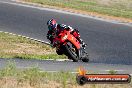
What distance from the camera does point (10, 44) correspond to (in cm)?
2189

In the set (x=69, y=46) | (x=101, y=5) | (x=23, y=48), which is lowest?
(x=101, y=5)

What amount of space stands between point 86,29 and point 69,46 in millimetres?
9648

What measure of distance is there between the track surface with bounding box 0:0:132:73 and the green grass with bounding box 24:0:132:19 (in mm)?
3278

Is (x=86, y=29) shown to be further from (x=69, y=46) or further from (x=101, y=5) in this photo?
(x=101, y=5)

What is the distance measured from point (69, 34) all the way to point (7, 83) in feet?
23.0

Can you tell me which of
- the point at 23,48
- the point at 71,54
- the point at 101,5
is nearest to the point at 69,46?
the point at 71,54

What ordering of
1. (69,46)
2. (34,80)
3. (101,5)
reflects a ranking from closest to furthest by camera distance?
(34,80) → (69,46) → (101,5)

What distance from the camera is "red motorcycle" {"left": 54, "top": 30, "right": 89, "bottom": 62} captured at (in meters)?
17.4

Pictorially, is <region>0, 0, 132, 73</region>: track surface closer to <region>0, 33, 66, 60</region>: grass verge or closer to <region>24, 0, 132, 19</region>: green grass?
<region>0, 33, 66, 60</region>: grass verge

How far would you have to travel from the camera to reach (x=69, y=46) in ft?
57.7

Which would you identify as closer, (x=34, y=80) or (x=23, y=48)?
(x=34, y=80)

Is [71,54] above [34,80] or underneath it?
underneath

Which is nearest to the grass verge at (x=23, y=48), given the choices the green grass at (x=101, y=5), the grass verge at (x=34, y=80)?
the grass verge at (x=34, y=80)

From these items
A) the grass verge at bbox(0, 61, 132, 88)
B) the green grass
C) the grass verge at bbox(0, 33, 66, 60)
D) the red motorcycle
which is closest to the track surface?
the grass verge at bbox(0, 33, 66, 60)
